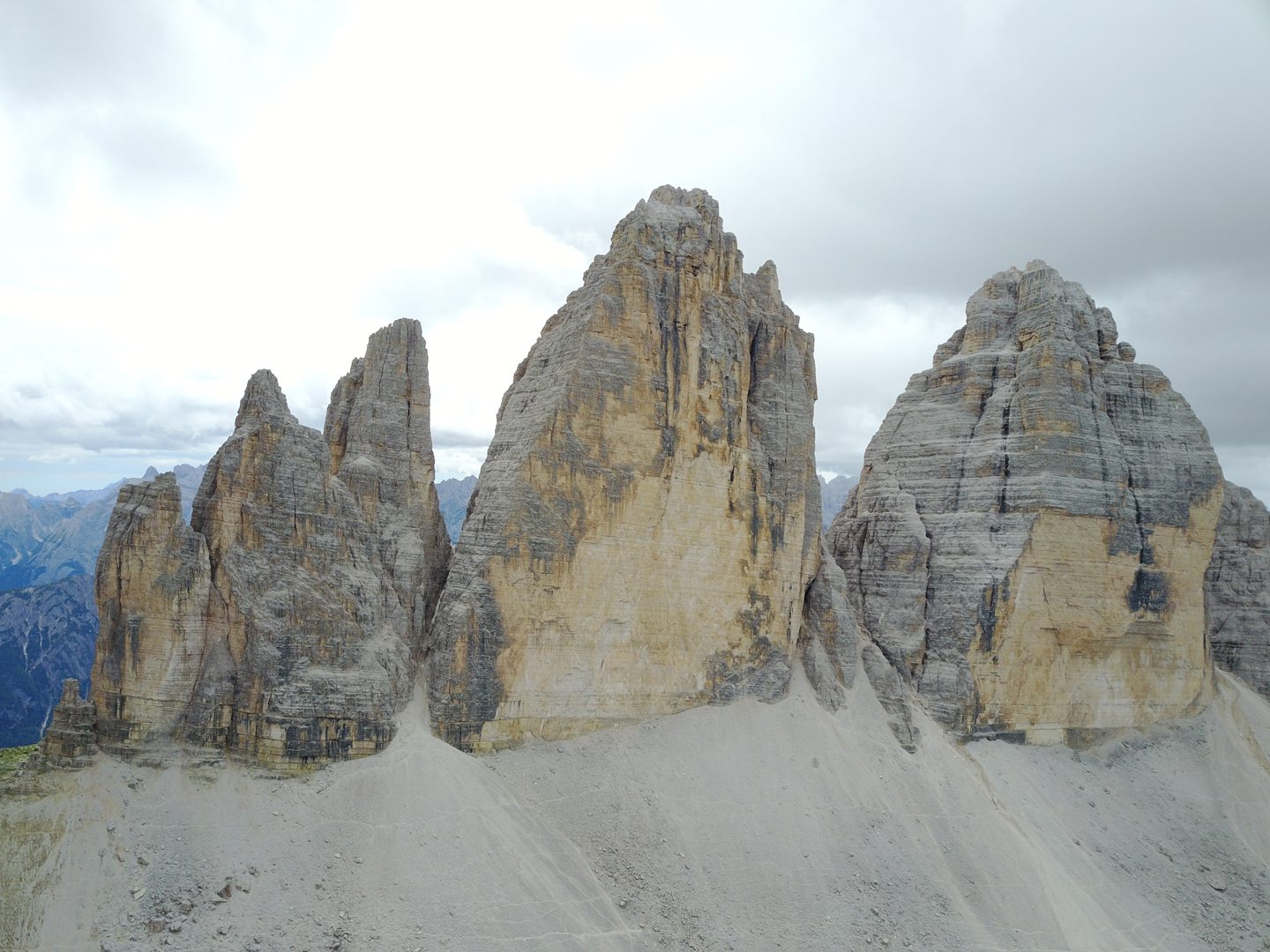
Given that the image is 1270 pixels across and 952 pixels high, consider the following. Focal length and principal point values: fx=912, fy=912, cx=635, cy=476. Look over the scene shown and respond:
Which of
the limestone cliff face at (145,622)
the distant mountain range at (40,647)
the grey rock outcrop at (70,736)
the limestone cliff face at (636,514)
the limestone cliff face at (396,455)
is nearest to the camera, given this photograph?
the grey rock outcrop at (70,736)

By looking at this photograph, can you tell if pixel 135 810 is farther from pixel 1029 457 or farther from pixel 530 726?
pixel 1029 457

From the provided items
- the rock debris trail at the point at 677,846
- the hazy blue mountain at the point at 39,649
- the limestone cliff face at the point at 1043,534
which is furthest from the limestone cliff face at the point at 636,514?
the hazy blue mountain at the point at 39,649

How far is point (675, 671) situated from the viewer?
32500 millimetres

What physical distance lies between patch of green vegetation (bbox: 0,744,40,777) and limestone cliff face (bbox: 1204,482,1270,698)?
49.1 meters

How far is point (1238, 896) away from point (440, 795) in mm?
30055

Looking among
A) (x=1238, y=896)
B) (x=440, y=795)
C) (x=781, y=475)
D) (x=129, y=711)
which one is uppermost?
(x=781, y=475)

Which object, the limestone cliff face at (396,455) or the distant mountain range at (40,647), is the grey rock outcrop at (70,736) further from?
the distant mountain range at (40,647)

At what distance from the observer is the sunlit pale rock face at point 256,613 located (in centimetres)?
2556

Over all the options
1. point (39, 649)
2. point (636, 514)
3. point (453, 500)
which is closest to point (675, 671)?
point (636, 514)

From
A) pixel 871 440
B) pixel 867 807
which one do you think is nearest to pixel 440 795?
pixel 867 807

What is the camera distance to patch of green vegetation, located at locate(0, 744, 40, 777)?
25128 mm

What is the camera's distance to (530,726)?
2978 cm

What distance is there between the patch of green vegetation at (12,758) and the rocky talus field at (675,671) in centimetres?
103

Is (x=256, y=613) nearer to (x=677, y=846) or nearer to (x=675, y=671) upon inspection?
(x=675, y=671)
